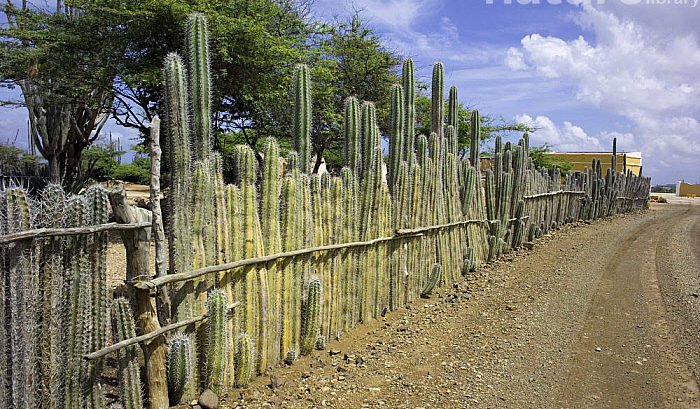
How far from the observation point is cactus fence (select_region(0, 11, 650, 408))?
129 inches

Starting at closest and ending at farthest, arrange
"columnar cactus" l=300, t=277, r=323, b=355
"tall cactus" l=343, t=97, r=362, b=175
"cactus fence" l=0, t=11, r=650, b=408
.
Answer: "cactus fence" l=0, t=11, r=650, b=408 → "columnar cactus" l=300, t=277, r=323, b=355 → "tall cactus" l=343, t=97, r=362, b=175

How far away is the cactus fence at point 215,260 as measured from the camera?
10.7 feet

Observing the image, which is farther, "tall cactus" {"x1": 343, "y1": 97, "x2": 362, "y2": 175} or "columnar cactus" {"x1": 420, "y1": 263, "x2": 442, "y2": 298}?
"columnar cactus" {"x1": 420, "y1": 263, "x2": 442, "y2": 298}

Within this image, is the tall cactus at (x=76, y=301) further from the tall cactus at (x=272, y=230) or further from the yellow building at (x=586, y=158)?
the yellow building at (x=586, y=158)

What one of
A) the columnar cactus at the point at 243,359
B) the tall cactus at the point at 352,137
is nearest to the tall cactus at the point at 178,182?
the columnar cactus at the point at 243,359

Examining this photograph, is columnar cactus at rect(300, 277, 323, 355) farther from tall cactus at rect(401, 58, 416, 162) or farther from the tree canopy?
the tree canopy

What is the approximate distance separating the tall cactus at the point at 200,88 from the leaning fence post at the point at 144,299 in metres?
0.94

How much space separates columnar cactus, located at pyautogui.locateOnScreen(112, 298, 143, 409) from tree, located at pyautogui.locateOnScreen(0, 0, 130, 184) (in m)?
11.0

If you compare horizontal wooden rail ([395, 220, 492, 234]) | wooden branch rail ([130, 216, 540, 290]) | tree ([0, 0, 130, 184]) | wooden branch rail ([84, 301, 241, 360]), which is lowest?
wooden branch rail ([84, 301, 241, 360])

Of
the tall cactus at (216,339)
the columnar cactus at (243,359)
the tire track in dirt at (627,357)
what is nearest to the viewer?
the tall cactus at (216,339)

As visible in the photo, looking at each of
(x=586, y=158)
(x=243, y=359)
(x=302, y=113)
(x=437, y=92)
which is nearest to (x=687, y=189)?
(x=586, y=158)

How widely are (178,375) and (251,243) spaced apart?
1.25 metres

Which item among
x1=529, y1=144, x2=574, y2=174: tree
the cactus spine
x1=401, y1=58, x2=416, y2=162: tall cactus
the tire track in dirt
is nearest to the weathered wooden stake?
the cactus spine

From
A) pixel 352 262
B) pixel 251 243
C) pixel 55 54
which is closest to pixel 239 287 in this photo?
pixel 251 243
